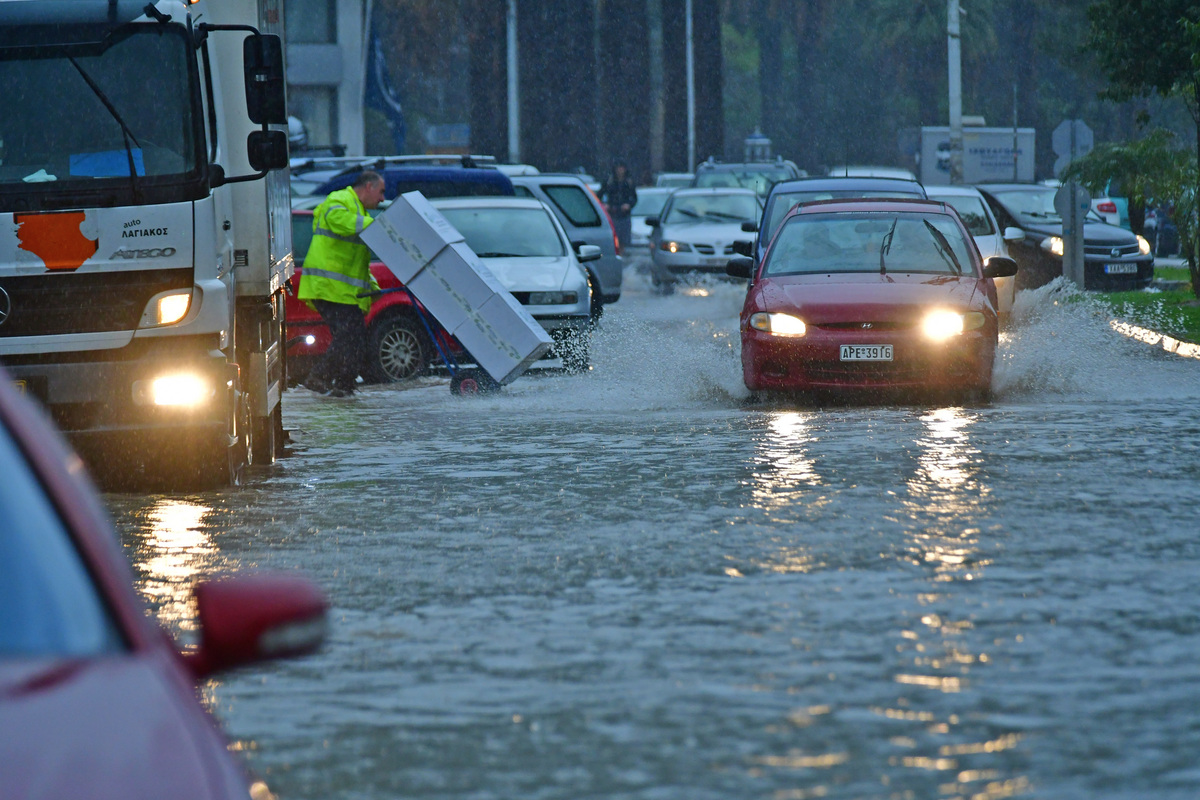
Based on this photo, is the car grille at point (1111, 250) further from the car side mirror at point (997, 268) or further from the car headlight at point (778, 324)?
the car headlight at point (778, 324)

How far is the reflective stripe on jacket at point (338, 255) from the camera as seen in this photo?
15.2m

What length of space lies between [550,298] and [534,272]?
A: 331mm

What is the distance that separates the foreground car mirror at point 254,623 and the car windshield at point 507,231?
1485 centimetres

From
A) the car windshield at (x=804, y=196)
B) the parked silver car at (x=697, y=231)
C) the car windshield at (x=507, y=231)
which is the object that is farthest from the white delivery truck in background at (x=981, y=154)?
the car windshield at (x=507, y=231)

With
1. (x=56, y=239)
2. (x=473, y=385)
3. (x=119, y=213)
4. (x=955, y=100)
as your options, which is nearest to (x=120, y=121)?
(x=119, y=213)

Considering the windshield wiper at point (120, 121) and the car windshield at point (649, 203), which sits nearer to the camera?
the windshield wiper at point (120, 121)

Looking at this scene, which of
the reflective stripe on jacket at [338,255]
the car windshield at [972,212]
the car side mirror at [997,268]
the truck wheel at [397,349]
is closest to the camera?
the car side mirror at [997,268]

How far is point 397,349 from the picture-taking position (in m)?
16.7

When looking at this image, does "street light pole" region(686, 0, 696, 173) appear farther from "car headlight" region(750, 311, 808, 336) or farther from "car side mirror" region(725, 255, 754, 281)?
"car headlight" region(750, 311, 808, 336)

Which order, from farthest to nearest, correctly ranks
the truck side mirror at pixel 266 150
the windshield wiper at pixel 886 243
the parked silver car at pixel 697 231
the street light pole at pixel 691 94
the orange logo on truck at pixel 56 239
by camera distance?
the street light pole at pixel 691 94 → the parked silver car at pixel 697 231 → the windshield wiper at pixel 886 243 → the truck side mirror at pixel 266 150 → the orange logo on truck at pixel 56 239

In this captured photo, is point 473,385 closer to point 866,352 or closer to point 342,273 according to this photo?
point 342,273

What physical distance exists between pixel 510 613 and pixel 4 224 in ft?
12.7

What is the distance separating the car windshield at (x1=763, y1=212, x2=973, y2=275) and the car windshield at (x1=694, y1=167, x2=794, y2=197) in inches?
834

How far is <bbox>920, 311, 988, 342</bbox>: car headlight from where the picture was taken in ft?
43.9
